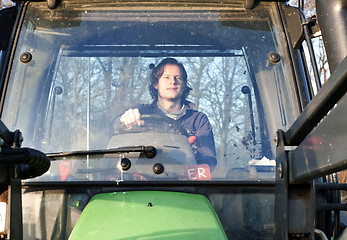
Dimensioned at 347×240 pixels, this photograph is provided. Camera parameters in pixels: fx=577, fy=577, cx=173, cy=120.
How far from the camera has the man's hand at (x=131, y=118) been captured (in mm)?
2875

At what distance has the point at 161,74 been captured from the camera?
304cm

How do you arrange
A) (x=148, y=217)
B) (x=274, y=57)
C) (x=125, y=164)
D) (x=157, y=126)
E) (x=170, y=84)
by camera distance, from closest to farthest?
(x=148, y=217)
(x=125, y=164)
(x=157, y=126)
(x=170, y=84)
(x=274, y=57)

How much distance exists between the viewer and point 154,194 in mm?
2594

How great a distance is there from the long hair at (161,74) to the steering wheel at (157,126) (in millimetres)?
117

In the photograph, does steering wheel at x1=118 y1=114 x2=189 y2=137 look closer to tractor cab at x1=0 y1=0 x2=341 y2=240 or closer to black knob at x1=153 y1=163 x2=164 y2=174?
tractor cab at x1=0 y1=0 x2=341 y2=240

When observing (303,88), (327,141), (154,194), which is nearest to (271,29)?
(303,88)

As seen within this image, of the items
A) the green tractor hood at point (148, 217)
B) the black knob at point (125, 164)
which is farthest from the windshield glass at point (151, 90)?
the green tractor hood at point (148, 217)

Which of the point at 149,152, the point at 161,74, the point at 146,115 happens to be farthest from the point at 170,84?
the point at 149,152

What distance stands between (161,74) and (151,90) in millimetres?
134

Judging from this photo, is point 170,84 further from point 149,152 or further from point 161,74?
point 149,152

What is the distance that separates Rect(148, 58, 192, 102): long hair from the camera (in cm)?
296

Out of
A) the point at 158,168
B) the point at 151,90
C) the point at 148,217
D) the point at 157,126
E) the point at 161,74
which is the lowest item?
the point at 148,217

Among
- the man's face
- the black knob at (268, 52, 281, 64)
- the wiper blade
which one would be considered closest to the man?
the man's face

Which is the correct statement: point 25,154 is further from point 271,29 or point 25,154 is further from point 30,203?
point 271,29
